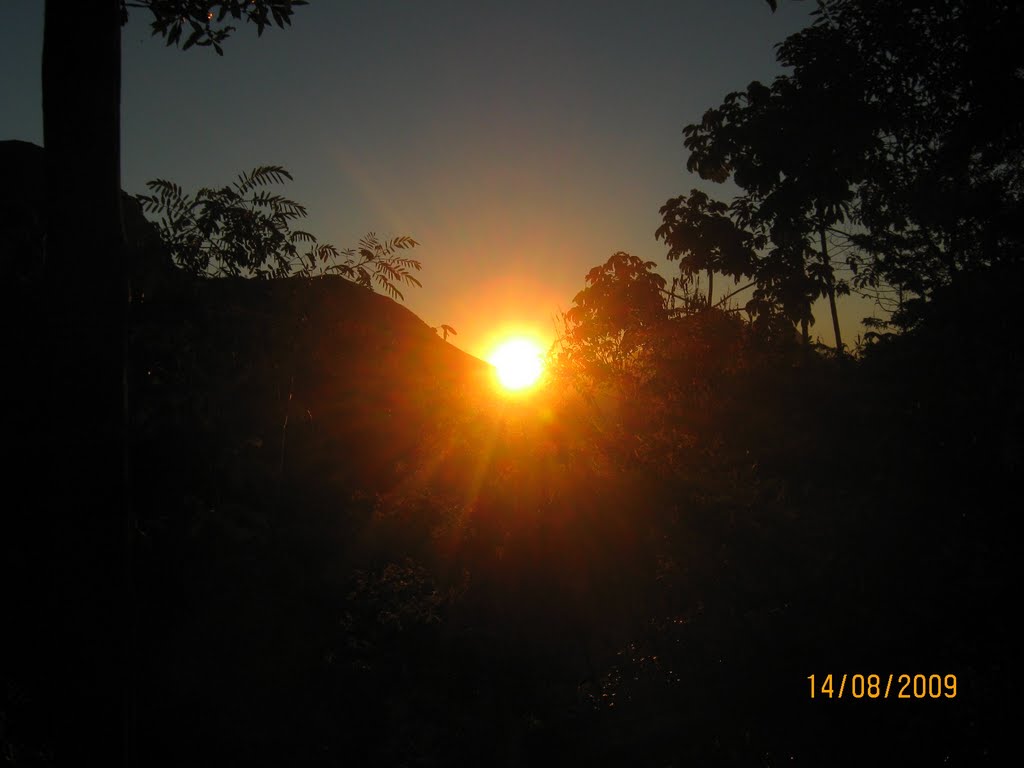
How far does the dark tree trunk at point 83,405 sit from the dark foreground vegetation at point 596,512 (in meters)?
0.06

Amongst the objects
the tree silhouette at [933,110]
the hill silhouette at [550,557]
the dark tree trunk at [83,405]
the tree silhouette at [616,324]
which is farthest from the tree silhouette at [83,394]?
the tree silhouette at [933,110]

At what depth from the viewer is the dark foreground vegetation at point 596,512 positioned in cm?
474

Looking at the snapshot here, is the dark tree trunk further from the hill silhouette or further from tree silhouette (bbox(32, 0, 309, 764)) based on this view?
the hill silhouette

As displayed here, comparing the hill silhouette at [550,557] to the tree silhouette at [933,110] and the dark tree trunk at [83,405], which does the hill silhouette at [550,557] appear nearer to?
the dark tree trunk at [83,405]

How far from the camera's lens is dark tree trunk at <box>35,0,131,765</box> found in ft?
8.13

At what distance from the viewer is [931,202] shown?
12.3 metres

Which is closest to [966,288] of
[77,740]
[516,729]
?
[516,729]

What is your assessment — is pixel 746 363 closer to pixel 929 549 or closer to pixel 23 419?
pixel 929 549

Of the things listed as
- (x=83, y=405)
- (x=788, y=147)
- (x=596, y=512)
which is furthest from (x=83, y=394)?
(x=788, y=147)

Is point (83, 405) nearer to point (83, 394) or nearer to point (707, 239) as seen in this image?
point (83, 394)

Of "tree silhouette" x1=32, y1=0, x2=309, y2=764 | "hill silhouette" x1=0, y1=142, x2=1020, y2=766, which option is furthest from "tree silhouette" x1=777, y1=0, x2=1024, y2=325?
"tree silhouette" x1=32, y1=0, x2=309, y2=764

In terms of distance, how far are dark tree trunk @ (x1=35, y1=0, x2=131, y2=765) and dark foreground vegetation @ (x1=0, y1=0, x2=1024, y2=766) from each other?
0.18 feet

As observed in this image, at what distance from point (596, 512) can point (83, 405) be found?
5.94 m

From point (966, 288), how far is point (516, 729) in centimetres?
921
